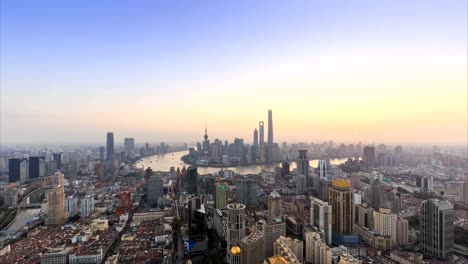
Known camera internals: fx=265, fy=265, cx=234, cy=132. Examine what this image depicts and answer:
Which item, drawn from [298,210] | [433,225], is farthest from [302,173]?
[433,225]

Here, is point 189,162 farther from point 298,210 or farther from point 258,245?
point 258,245

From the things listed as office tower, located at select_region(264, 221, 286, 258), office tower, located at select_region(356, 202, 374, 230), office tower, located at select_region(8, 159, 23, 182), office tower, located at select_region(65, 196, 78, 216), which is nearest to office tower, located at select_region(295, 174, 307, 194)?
office tower, located at select_region(356, 202, 374, 230)

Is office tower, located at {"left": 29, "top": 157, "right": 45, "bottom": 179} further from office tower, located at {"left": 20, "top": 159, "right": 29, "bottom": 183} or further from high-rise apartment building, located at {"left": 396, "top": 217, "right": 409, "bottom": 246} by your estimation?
high-rise apartment building, located at {"left": 396, "top": 217, "right": 409, "bottom": 246}

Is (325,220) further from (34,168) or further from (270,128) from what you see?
(270,128)

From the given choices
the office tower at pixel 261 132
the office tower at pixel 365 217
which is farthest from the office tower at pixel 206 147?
the office tower at pixel 365 217

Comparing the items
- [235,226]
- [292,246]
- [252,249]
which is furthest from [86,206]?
[292,246]

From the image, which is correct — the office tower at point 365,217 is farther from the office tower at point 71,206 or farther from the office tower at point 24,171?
the office tower at point 24,171
